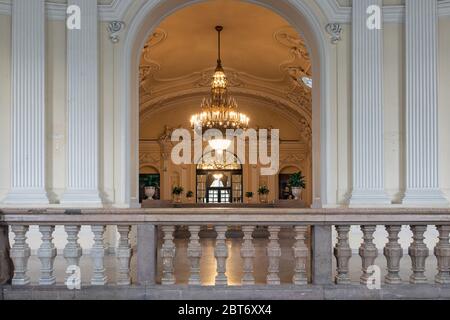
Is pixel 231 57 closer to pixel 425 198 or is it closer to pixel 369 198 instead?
pixel 369 198

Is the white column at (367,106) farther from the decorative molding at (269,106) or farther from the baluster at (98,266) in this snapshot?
the decorative molding at (269,106)

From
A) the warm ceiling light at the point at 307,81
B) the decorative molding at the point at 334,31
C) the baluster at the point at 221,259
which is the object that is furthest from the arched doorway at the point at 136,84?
the warm ceiling light at the point at 307,81

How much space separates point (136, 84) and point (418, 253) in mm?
5627

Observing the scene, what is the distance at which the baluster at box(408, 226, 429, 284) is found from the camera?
4.45 meters

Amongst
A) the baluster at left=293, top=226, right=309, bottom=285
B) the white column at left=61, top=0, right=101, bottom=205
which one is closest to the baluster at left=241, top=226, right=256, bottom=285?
the baluster at left=293, top=226, right=309, bottom=285

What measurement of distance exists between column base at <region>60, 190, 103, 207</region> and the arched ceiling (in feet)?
18.9

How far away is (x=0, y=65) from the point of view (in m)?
7.73

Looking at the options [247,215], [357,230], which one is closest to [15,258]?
[247,215]

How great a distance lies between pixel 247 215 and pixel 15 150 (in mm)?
4523

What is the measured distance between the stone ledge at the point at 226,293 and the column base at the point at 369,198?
10.6 ft

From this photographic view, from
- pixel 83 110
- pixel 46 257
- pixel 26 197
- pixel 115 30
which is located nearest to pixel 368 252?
pixel 46 257

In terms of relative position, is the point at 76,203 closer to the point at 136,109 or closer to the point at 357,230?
the point at 136,109

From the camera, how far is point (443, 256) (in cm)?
447
